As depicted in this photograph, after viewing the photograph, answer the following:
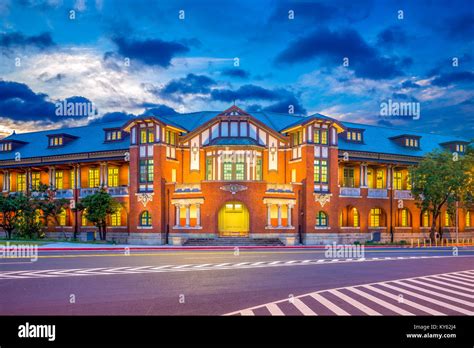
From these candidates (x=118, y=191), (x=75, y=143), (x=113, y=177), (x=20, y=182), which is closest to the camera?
(x=118, y=191)

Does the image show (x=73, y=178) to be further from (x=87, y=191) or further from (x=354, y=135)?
(x=354, y=135)

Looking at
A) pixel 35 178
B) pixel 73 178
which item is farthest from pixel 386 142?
pixel 35 178

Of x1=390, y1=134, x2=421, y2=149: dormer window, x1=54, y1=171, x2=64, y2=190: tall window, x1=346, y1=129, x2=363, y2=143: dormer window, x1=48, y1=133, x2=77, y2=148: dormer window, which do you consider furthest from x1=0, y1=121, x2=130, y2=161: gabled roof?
x1=390, y1=134, x2=421, y2=149: dormer window

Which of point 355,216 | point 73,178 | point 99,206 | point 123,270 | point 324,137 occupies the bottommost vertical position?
point 123,270

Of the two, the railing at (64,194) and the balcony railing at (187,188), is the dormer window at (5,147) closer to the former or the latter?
the railing at (64,194)

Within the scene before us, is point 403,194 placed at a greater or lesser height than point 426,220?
greater

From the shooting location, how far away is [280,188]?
152 ft

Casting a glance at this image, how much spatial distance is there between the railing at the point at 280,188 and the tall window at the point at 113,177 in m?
18.5

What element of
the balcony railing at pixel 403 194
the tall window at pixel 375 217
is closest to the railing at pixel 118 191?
the tall window at pixel 375 217

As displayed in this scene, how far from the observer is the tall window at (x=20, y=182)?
191 ft

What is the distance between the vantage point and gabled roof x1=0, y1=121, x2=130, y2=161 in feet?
177

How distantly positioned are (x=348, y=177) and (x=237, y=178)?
14399 mm

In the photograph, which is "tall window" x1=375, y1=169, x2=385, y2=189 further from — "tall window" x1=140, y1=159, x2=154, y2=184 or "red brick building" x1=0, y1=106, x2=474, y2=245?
"tall window" x1=140, y1=159, x2=154, y2=184

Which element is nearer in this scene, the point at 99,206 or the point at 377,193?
the point at 99,206
